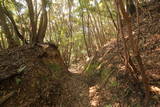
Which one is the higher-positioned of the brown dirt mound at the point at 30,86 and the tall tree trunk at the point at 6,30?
the tall tree trunk at the point at 6,30

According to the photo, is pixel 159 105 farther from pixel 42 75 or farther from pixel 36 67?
pixel 36 67

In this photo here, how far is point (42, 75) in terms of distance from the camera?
563cm

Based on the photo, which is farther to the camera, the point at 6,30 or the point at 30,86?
the point at 6,30

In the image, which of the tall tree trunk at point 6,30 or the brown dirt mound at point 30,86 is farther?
the tall tree trunk at point 6,30

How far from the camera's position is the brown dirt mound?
14.5 ft

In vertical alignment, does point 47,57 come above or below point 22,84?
above

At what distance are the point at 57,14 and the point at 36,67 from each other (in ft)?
38.6

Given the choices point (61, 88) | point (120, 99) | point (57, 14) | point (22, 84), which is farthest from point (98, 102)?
point (57, 14)

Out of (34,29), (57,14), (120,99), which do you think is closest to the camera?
(120,99)

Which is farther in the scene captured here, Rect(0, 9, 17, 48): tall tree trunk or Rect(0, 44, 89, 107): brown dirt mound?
Rect(0, 9, 17, 48): tall tree trunk

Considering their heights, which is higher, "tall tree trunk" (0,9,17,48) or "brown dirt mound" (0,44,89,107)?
"tall tree trunk" (0,9,17,48)

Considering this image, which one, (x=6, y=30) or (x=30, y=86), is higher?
(x=6, y=30)

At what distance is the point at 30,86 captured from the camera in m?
4.82

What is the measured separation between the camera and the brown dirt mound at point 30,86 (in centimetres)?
443
